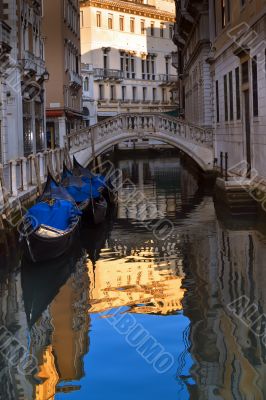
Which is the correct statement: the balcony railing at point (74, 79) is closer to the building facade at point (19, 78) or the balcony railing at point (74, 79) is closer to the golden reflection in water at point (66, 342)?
the building facade at point (19, 78)

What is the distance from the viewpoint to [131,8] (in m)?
40.5

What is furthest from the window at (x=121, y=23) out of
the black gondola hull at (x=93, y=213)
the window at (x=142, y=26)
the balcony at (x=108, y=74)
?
the black gondola hull at (x=93, y=213)

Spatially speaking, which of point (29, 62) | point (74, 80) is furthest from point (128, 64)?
point (29, 62)

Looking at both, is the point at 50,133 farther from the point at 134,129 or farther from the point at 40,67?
the point at 134,129

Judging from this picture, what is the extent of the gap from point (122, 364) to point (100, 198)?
317 inches

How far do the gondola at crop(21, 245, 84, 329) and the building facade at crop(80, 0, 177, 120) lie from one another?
97.1 ft

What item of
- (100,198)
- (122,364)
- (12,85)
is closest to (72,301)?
(122,364)

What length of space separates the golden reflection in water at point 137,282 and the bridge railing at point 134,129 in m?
9.99

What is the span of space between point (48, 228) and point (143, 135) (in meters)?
11.4

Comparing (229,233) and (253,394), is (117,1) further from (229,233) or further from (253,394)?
(253,394)

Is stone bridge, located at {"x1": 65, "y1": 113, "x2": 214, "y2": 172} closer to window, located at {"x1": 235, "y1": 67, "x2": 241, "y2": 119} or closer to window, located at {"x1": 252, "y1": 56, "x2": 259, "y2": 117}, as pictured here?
window, located at {"x1": 235, "y1": 67, "x2": 241, "y2": 119}

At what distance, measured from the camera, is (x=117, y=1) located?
39.1 m

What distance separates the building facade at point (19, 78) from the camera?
1623 centimetres

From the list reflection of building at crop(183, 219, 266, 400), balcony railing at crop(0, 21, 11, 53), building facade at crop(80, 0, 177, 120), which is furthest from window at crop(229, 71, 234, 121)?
building facade at crop(80, 0, 177, 120)
